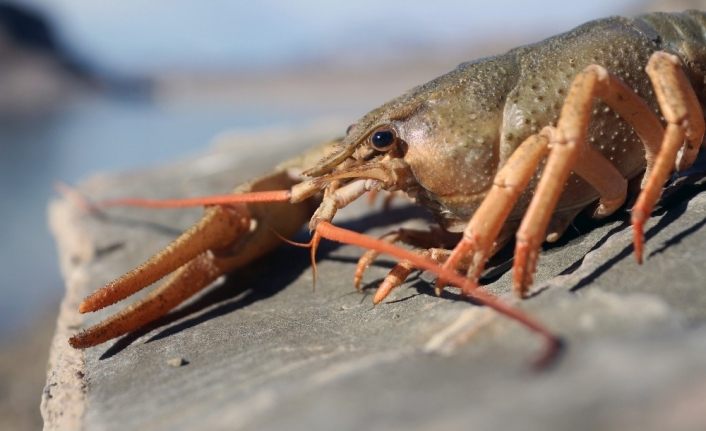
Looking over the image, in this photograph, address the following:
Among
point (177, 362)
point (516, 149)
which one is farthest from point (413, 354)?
point (177, 362)

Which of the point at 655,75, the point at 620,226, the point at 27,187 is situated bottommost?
the point at 27,187

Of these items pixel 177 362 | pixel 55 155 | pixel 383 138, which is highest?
pixel 383 138

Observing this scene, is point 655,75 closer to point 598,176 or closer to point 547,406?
point 598,176

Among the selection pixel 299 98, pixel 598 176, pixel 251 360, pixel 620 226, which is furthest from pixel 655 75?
pixel 299 98

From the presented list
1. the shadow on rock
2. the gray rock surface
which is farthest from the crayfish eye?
the shadow on rock

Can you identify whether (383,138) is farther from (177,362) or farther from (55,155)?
(55,155)

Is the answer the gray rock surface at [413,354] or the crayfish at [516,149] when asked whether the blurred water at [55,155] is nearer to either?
the gray rock surface at [413,354]

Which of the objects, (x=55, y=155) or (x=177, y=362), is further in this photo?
(x=55, y=155)
